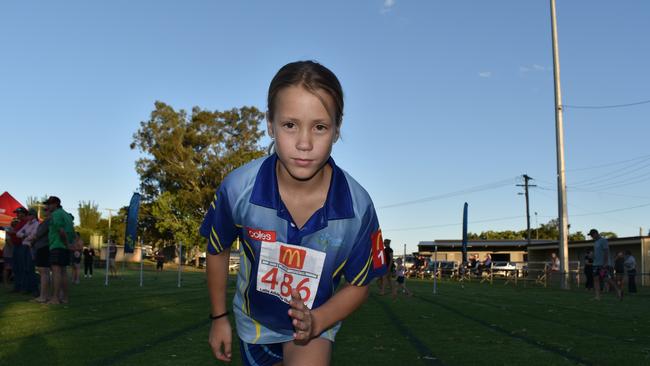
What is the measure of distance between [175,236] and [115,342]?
167ft

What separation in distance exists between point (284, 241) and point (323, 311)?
38cm

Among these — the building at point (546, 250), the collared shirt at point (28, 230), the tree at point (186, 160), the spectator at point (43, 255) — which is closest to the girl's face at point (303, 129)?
the spectator at point (43, 255)

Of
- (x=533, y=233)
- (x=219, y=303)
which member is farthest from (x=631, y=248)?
(x=533, y=233)

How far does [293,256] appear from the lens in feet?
9.08

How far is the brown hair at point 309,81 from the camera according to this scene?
2566mm

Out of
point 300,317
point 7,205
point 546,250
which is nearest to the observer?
point 300,317

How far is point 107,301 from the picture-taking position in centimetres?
1341

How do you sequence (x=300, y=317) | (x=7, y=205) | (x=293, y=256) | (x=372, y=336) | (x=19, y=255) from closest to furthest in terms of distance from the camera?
(x=300, y=317)
(x=293, y=256)
(x=372, y=336)
(x=19, y=255)
(x=7, y=205)

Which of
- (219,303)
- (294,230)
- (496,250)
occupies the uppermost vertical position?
(496,250)

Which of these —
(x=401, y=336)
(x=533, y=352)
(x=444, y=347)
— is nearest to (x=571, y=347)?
(x=533, y=352)

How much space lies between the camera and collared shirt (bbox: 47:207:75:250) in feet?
39.2

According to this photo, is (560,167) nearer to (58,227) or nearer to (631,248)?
(631,248)

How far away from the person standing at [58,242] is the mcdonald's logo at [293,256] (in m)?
10.3

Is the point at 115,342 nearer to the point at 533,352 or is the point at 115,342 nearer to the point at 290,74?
the point at 533,352
